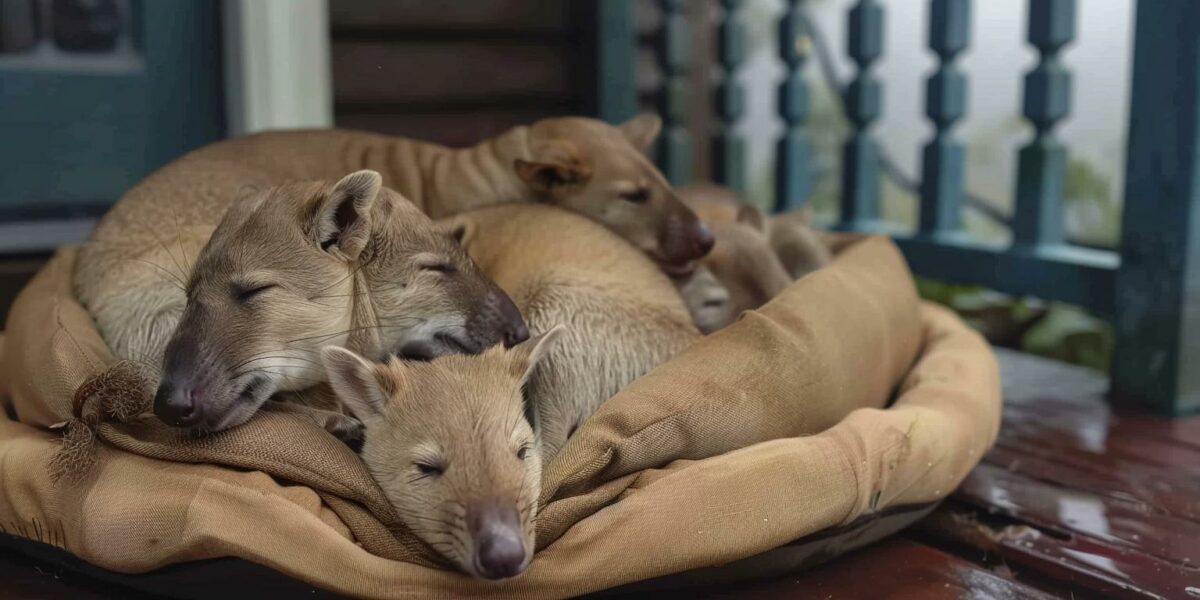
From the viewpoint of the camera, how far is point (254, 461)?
2.05 metres

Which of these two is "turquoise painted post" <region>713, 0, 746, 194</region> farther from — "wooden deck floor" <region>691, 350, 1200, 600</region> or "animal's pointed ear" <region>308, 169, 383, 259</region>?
"animal's pointed ear" <region>308, 169, 383, 259</region>

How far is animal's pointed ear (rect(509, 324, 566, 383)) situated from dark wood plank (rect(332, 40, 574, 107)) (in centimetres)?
278

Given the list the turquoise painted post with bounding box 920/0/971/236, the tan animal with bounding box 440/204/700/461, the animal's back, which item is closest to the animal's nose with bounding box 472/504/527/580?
the tan animal with bounding box 440/204/700/461

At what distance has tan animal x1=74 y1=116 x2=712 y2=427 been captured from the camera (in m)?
2.18

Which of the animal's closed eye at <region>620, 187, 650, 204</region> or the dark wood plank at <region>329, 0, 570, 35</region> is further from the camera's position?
the dark wood plank at <region>329, 0, 570, 35</region>

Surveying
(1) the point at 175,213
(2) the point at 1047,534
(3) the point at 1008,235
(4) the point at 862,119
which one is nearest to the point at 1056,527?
(2) the point at 1047,534

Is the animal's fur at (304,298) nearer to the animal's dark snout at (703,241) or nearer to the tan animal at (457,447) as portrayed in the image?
the tan animal at (457,447)

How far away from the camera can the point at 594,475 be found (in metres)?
2.10

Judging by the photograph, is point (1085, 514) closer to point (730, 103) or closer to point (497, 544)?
point (497, 544)

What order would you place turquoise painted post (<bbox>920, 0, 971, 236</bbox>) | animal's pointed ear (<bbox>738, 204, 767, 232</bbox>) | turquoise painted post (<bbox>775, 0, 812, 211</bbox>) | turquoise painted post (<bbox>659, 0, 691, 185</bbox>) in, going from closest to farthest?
animal's pointed ear (<bbox>738, 204, 767, 232</bbox>) → turquoise painted post (<bbox>920, 0, 971, 236</bbox>) → turquoise painted post (<bbox>775, 0, 812, 211</bbox>) → turquoise painted post (<bbox>659, 0, 691, 185</bbox>)

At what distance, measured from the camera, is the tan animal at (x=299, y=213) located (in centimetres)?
218

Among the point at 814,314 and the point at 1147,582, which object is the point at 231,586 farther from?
the point at 1147,582

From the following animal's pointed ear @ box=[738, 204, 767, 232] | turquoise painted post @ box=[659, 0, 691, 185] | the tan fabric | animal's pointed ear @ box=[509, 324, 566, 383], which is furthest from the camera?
turquoise painted post @ box=[659, 0, 691, 185]

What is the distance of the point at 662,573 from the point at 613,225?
1444 millimetres
